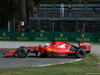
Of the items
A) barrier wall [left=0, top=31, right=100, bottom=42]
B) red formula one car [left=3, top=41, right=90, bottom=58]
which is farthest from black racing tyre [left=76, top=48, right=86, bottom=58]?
barrier wall [left=0, top=31, right=100, bottom=42]

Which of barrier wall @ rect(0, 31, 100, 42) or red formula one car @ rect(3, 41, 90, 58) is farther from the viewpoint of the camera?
barrier wall @ rect(0, 31, 100, 42)

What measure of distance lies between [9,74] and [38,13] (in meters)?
28.6

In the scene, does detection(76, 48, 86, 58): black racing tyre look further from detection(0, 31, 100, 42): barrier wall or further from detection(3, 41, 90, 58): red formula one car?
detection(0, 31, 100, 42): barrier wall

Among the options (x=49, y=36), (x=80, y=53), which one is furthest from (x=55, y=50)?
(x=49, y=36)

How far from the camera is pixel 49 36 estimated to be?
28453 mm

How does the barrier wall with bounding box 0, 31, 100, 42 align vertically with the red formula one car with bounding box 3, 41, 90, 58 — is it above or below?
above

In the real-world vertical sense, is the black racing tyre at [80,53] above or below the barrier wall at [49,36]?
below

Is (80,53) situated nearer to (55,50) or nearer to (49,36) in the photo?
(55,50)

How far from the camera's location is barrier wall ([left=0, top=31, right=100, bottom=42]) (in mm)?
27986

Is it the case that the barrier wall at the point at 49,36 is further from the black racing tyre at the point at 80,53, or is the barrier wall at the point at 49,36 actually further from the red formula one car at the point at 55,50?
the black racing tyre at the point at 80,53

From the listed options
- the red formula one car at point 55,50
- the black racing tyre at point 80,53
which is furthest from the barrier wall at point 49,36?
the black racing tyre at point 80,53

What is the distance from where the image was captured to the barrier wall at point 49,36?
2799 cm

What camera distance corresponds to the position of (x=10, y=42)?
2838cm

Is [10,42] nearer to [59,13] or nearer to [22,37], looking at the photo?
[22,37]
